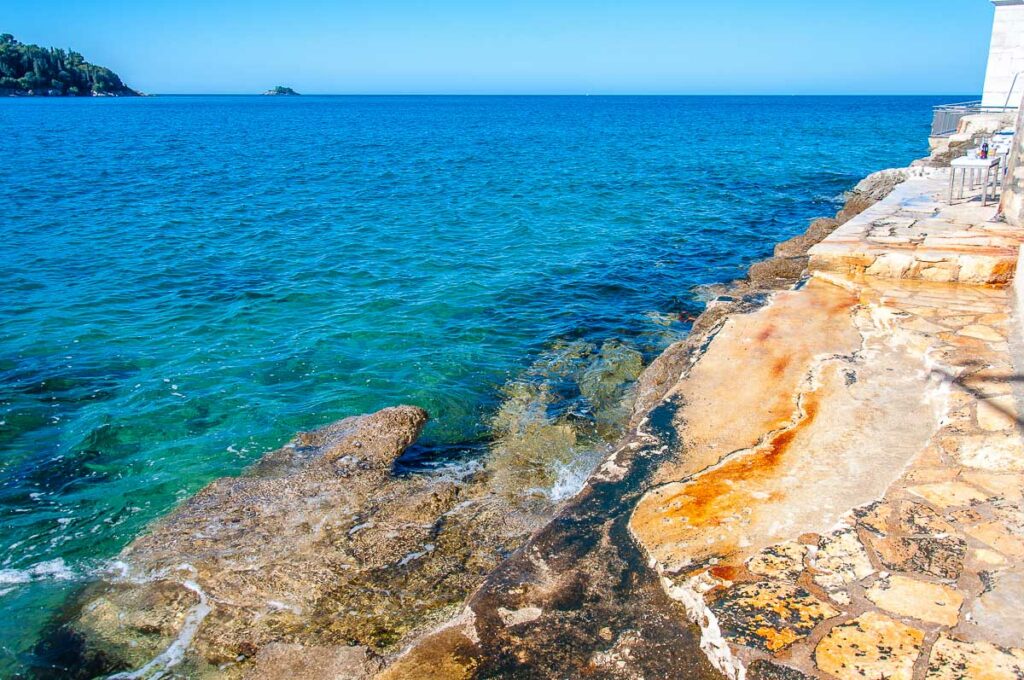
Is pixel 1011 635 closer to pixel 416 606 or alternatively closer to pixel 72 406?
pixel 416 606

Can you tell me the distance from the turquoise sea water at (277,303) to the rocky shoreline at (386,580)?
707 mm

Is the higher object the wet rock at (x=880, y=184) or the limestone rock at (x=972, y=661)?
the wet rock at (x=880, y=184)

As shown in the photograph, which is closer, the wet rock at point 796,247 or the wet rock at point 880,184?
the wet rock at point 796,247

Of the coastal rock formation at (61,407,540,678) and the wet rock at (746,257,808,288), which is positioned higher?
the wet rock at (746,257,808,288)

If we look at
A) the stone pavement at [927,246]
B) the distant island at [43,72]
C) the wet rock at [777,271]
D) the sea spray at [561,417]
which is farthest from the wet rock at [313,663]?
the distant island at [43,72]

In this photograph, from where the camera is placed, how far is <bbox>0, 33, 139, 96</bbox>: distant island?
136 m

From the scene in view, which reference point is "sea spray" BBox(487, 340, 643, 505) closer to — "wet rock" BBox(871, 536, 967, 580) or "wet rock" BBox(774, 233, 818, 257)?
"wet rock" BBox(871, 536, 967, 580)

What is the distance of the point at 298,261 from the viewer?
15.4 meters

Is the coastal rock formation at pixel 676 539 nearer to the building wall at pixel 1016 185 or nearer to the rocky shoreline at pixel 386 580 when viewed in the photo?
the rocky shoreline at pixel 386 580

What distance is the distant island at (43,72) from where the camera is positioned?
135750mm

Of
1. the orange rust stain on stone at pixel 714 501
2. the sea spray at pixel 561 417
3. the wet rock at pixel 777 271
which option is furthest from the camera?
the wet rock at pixel 777 271

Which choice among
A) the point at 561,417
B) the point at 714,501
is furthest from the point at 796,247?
Result: the point at 714,501

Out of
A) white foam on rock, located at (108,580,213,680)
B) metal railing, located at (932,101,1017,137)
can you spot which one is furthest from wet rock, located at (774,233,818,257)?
metal railing, located at (932,101,1017,137)

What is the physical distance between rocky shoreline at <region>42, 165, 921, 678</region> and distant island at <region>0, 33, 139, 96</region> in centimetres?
17134
